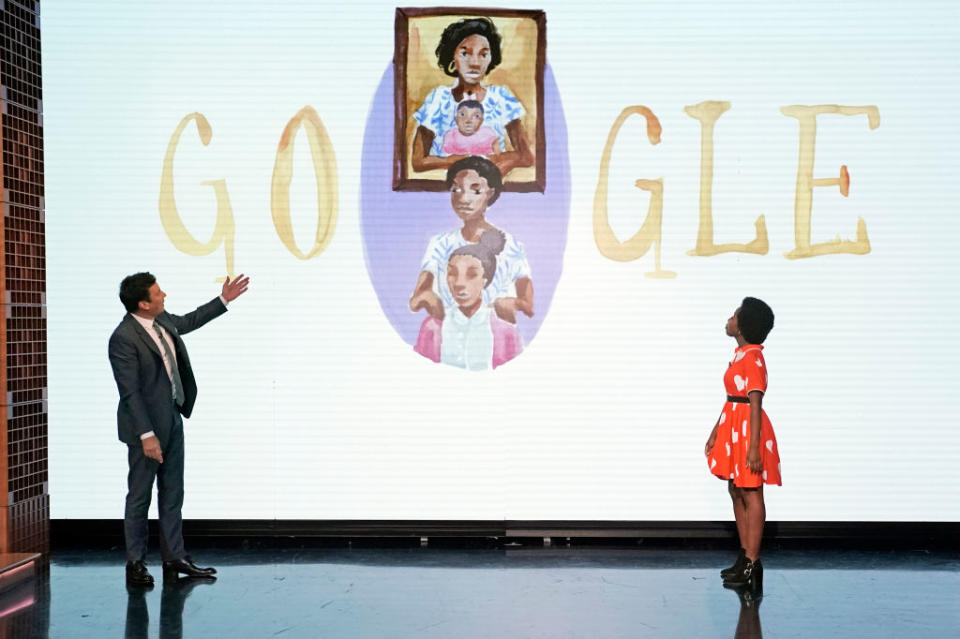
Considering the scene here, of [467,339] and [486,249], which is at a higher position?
[486,249]

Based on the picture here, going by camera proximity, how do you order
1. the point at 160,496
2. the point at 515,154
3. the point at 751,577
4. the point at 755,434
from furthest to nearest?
the point at 515,154 → the point at 160,496 → the point at 751,577 → the point at 755,434

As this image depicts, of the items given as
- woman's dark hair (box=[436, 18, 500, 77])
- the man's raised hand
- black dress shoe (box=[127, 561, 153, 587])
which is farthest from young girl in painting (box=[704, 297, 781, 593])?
black dress shoe (box=[127, 561, 153, 587])

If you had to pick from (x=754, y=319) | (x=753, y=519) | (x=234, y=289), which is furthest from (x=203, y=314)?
(x=753, y=519)

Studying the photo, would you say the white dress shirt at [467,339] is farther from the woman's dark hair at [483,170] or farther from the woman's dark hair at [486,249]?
the woman's dark hair at [483,170]

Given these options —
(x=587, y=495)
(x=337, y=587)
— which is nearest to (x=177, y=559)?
(x=337, y=587)

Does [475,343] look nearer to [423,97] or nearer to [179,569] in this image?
[423,97]

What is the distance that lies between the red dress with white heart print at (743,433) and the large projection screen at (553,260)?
758 mm

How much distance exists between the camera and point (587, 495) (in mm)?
5027

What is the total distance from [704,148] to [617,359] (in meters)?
1.13

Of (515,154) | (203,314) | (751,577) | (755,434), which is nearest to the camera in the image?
(755,434)

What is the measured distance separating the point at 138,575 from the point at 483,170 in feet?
8.09

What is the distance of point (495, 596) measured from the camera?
4.16m

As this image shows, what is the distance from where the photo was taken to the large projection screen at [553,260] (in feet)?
16.3

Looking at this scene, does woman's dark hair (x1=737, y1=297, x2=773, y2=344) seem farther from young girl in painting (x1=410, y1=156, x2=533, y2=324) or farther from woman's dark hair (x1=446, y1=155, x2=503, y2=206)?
woman's dark hair (x1=446, y1=155, x2=503, y2=206)
